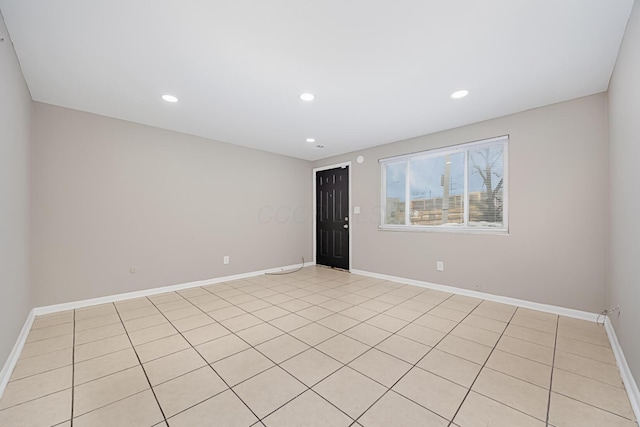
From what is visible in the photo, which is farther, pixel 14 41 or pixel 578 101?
pixel 578 101

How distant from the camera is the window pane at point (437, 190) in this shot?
12.6 ft

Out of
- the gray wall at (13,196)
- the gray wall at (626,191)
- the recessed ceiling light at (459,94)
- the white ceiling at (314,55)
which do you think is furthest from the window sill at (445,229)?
the gray wall at (13,196)

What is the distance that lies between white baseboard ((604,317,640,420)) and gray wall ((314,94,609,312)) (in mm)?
649

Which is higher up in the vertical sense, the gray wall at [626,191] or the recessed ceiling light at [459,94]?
the recessed ceiling light at [459,94]

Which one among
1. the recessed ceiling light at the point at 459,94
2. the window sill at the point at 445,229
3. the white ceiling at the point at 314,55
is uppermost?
the white ceiling at the point at 314,55

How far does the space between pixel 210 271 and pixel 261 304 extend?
1478 mm

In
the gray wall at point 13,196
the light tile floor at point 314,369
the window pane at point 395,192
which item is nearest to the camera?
the light tile floor at point 314,369

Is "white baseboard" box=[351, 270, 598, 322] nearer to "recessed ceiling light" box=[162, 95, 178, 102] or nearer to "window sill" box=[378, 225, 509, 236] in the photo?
"window sill" box=[378, 225, 509, 236]

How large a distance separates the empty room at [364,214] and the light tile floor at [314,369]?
2cm

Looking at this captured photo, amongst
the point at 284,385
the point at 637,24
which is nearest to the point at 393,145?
the point at 637,24

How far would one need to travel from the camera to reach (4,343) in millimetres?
1797

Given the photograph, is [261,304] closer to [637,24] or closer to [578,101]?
[637,24]

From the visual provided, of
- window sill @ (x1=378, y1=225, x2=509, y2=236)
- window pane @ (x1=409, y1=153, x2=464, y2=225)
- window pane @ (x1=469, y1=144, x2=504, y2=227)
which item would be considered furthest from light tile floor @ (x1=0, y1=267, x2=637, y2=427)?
Result: window pane @ (x1=409, y1=153, x2=464, y2=225)

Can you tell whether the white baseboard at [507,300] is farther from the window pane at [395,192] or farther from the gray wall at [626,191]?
the window pane at [395,192]
